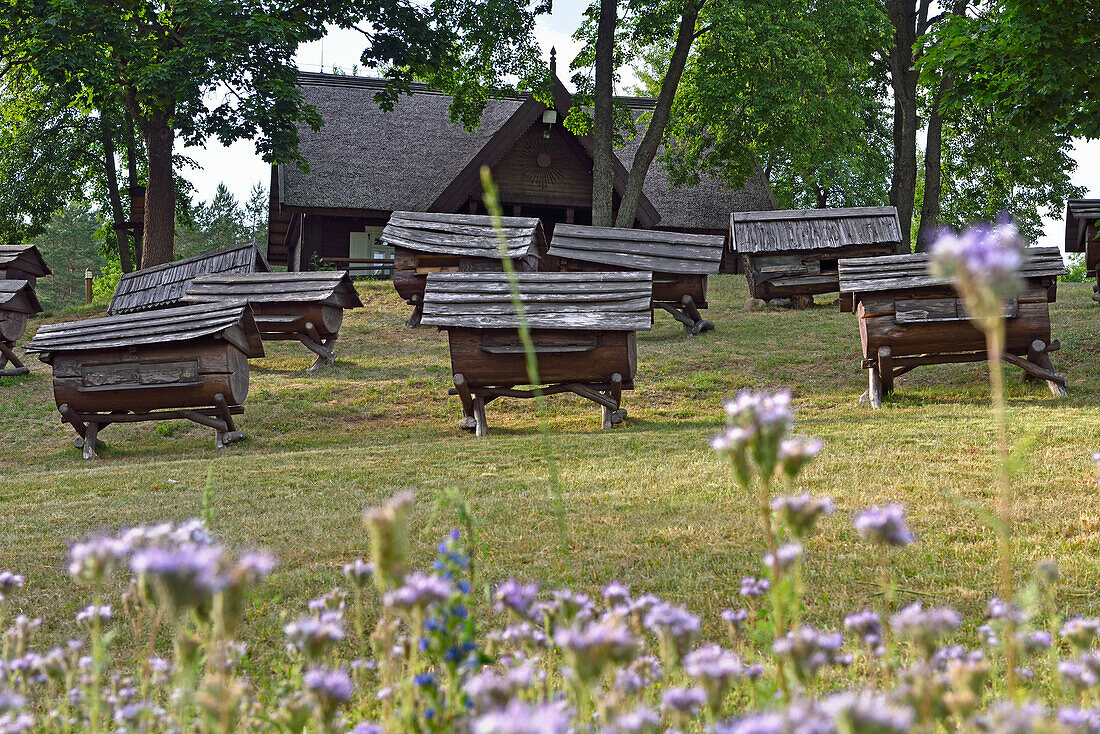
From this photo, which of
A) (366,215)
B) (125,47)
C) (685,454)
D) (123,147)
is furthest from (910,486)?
(123,147)

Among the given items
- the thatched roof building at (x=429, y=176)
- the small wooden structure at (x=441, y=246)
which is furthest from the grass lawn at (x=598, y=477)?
the thatched roof building at (x=429, y=176)

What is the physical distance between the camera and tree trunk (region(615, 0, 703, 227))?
76.6 feet

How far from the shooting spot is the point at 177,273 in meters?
22.0

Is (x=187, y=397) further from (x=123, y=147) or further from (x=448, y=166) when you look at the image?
(x=123, y=147)

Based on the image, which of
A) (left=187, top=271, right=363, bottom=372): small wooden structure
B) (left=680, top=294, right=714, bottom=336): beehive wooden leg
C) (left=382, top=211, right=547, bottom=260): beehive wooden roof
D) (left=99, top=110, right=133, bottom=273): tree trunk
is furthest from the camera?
(left=99, top=110, right=133, bottom=273): tree trunk

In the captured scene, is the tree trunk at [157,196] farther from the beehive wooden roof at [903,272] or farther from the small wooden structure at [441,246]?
the beehive wooden roof at [903,272]

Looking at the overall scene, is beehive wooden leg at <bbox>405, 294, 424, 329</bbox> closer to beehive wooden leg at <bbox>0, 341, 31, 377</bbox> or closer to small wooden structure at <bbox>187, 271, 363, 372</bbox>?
small wooden structure at <bbox>187, 271, 363, 372</bbox>

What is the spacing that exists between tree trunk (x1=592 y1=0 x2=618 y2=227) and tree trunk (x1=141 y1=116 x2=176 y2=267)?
11200 mm

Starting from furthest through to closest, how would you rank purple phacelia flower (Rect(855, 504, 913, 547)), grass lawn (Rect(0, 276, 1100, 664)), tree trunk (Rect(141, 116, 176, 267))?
1. tree trunk (Rect(141, 116, 176, 267))
2. grass lawn (Rect(0, 276, 1100, 664))
3. purple phacelia flower (Rect(855, 504, 913, 547))

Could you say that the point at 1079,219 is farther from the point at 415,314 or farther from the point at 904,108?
the point at 415,314

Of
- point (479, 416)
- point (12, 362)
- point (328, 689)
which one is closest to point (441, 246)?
point (12, 362)

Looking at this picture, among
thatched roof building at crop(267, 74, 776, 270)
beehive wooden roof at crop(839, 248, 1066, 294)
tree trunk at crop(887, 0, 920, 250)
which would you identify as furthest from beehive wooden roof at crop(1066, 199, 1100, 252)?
thatched roof building at crop(267, 74, 776, 270)

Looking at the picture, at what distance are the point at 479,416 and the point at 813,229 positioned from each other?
12344mm

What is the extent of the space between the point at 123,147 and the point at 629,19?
18458 millimetres
